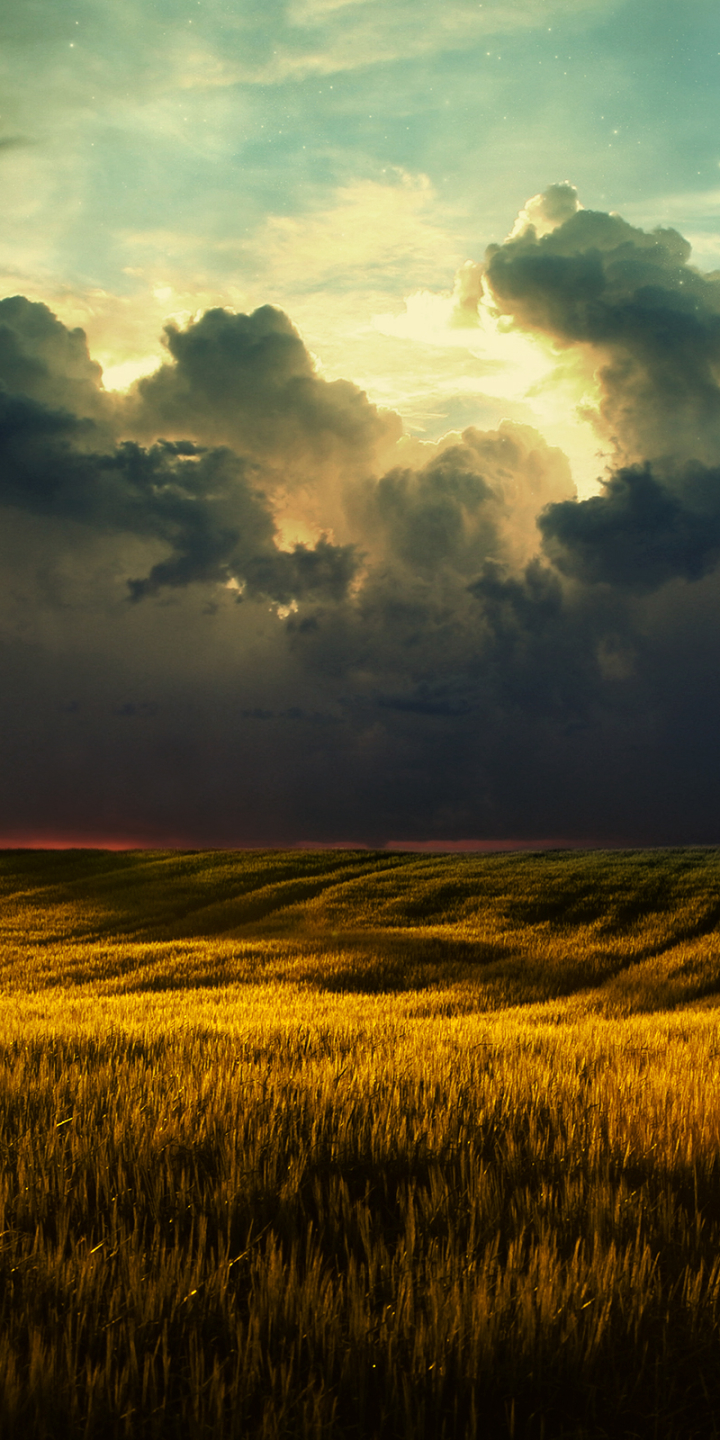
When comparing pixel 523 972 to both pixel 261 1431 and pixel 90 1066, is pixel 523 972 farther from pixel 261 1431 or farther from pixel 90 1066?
pixel 261 1431

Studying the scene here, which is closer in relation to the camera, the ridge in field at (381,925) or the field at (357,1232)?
the field at (357,1232)

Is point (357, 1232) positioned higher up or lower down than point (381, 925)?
higher up

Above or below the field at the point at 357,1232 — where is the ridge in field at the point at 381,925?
below

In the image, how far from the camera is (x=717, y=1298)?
335 centimetres

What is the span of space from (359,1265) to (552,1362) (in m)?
0.92

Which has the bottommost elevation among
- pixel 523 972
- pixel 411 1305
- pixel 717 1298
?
pixel 523 972

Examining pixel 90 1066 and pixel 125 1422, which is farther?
pixel 90 1066

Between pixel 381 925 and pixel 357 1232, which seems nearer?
pixel 357 1232

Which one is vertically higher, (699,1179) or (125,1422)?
(125,1422)

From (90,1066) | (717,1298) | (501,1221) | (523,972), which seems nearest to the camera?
(717,1298)

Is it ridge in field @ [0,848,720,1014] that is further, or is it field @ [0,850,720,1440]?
ridge in field @ [0,848,720,1014]

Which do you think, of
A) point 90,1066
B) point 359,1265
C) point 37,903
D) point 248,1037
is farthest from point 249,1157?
point 37,903

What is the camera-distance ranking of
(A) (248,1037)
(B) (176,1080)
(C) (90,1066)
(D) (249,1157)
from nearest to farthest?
(D) (249,1157), (B) (176,1080), (C) (90,1066), (A) (248,1037)

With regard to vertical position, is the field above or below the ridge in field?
above
